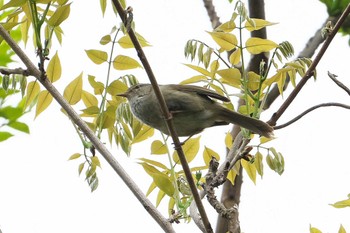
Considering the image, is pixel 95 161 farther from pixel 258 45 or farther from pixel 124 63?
pixel 258 45

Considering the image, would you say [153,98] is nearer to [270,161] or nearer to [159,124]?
[159,124]

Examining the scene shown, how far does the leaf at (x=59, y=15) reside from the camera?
73.9 inches

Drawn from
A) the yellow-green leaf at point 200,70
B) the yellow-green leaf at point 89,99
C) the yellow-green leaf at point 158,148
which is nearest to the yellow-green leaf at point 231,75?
the yellow-green leaf at point 200,70

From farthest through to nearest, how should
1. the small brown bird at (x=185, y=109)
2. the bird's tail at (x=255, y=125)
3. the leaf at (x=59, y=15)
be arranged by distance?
the small brown bird at (x=185, y=109) → the bird's tail at (x=255, y=125) → the leaf at (x=59, y=15)

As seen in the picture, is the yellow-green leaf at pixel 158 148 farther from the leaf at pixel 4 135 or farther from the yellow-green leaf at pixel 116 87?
the leaf at pixel 4 135

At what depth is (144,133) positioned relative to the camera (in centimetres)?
226

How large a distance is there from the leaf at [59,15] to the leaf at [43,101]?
0.28 metres

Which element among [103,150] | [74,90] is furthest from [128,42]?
[103,150]

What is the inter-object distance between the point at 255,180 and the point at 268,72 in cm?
38

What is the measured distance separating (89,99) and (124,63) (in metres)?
0.18

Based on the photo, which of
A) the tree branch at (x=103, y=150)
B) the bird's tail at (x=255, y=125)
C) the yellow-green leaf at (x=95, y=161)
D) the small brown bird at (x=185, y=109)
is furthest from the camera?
the small brown bird at (x=185, y=109)

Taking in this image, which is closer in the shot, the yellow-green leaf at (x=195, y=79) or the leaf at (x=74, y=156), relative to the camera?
the leaf at (x=74, y=156)

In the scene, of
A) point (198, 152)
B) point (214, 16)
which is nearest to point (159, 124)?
point (198, 152)

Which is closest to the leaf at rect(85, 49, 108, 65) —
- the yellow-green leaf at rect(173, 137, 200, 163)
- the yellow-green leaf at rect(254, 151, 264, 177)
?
the yellow-green leaf at rect(173, 137, 200, 163)
